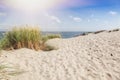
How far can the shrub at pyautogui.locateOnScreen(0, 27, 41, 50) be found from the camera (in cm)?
966

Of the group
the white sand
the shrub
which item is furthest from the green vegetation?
the white sand

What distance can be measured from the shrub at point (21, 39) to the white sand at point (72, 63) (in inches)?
36.1

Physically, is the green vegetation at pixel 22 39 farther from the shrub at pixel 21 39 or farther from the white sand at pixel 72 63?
the white sand at pixel 72 63

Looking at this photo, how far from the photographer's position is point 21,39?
983 cm

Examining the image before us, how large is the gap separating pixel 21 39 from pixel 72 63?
11.1 feet

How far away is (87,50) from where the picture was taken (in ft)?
27.9

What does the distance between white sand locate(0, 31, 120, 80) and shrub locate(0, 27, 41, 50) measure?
36.1 inches

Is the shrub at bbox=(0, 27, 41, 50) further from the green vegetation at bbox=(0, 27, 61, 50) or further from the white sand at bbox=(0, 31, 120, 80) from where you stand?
the white sand at bbox=(0, 31, 120, 80)

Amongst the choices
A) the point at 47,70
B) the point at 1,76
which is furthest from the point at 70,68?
the point at 1,76

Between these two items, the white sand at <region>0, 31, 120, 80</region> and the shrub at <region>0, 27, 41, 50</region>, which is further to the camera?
the shrub at <region>0, 27, 41, 50</region>

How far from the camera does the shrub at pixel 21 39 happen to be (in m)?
9.66

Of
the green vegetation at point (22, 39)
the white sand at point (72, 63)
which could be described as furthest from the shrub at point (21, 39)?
the white sand at point (72, 63)

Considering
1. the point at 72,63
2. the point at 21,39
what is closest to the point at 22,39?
the point at 21,39

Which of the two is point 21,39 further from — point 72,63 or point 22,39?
point 72,63
